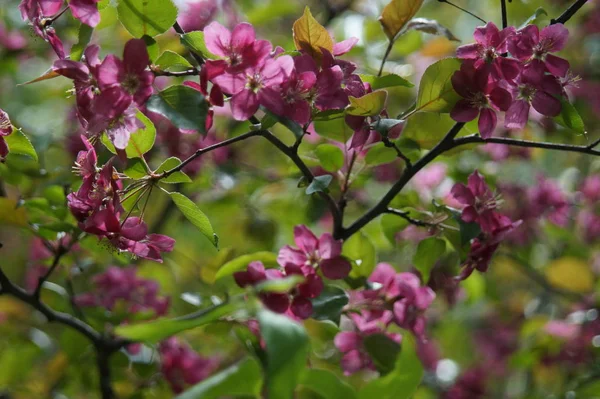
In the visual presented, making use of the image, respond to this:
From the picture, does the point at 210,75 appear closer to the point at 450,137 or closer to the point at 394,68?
the point at 450,137

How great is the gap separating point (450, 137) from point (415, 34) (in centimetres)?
90

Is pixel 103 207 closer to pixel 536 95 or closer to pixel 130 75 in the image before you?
pixel 130 75

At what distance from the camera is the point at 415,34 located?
5.74 feet

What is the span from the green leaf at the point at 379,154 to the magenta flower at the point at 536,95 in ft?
0.64

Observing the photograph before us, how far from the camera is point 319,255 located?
93 cm

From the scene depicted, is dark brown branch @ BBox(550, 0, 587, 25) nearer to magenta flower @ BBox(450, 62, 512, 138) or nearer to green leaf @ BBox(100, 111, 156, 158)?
magenta flower @ BBox(450, 62, 512, 138)

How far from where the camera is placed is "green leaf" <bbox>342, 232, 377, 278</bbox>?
1038 mm

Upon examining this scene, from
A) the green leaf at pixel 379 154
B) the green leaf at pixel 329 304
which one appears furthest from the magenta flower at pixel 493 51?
the green leaf at pixel 329 304

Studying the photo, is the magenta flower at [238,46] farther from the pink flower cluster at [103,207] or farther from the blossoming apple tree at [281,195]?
the pink flower cluster at [103,207]

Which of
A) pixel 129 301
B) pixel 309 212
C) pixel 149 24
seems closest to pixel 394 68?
pixel 309 212

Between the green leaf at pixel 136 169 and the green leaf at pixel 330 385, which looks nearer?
the green leaf at pixel 330 385

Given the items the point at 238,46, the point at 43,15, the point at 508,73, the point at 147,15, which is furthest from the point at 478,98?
the point at 43,15

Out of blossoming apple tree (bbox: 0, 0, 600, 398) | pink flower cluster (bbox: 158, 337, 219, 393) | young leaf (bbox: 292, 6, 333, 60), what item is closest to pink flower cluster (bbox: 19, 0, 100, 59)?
blossoming apple tree (bbox: 0, 0, 600, 398)

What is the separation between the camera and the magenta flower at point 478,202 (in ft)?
3.01
